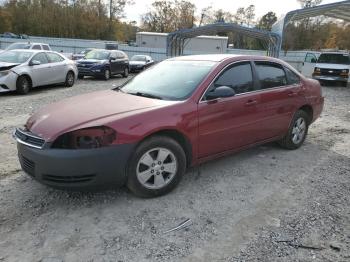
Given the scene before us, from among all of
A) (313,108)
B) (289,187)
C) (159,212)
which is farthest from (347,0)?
(159,212)

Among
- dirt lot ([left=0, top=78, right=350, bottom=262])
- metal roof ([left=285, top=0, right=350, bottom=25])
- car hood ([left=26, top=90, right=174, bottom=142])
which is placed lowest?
dirt lot ([left=0, top=78, right=350, bottom=262])

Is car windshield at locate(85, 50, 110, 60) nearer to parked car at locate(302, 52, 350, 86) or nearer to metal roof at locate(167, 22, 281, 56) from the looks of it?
metal roof at locate(167, 22, 281, 56)

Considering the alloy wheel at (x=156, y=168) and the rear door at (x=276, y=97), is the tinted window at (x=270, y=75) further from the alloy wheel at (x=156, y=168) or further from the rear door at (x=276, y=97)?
the alloy wheel at (x=156, y=168)

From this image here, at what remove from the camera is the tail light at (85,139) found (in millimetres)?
3459

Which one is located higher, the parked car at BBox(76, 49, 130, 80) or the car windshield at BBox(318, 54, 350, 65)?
the car windshield at BBox(318, 54, 350, 65)

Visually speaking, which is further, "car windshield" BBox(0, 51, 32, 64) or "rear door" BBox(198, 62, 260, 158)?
"car windshield" BBox(0, 51, 32, 64)

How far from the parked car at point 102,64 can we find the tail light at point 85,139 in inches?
544

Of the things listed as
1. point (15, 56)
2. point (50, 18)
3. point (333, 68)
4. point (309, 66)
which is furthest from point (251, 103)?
point (50, 18)

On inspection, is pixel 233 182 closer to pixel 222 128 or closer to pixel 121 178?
pixel 222 128

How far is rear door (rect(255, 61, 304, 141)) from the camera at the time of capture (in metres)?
5.14

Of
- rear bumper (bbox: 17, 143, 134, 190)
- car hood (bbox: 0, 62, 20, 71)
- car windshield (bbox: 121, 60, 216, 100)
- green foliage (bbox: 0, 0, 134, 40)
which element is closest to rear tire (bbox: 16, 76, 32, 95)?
car hood (bbox: 0, 62, 20, 71)

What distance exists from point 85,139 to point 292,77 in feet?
12.6

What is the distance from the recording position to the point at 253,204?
395 cm

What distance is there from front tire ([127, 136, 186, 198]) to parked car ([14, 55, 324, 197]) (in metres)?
0.01
